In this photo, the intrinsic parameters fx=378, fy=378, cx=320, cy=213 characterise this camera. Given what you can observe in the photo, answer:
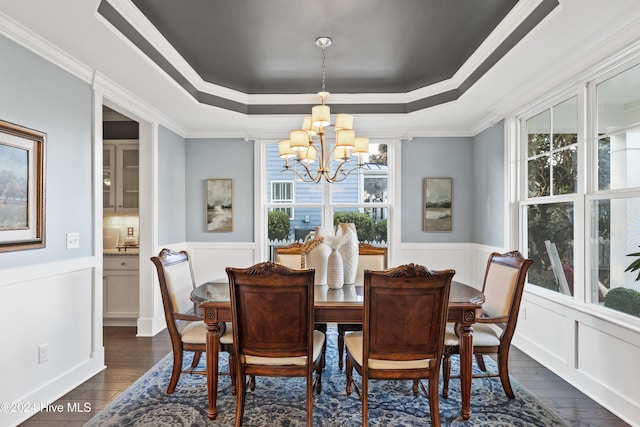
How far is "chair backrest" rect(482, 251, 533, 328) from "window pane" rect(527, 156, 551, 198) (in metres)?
1.02

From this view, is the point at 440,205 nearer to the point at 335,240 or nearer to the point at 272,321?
the point at 335,240

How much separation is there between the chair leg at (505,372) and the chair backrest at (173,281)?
7.39 ft

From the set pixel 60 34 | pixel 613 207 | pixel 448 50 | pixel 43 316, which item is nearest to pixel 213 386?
pixel 43 316

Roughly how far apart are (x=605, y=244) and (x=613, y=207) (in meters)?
0.27

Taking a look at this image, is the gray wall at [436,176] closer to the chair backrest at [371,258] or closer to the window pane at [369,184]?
the window pane at [369,184]

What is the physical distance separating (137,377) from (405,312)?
2.30m

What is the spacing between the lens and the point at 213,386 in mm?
2379

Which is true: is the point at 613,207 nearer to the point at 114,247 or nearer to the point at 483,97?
the point at 483,97

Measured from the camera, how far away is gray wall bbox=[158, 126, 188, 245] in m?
4.41

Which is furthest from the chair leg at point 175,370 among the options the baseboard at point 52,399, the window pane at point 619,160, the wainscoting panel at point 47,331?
the window pane at point 619,160

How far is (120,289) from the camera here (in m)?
4.39

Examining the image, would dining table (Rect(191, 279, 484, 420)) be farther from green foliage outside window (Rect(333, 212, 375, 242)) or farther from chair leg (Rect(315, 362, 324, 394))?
green foliage outside window (Rect(333, 212, 375, 242))

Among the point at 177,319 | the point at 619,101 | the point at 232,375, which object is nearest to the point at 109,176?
the point at 177,319

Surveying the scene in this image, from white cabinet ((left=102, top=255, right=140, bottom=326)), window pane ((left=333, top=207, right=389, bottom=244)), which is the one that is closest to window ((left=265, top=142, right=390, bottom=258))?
window pane ((left=333, top=207, right=389, bottom=244))
